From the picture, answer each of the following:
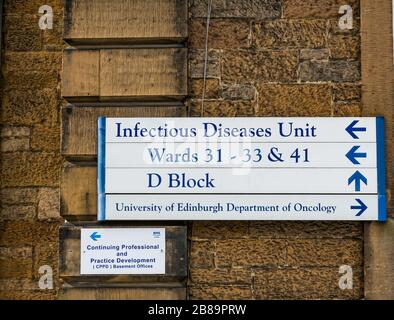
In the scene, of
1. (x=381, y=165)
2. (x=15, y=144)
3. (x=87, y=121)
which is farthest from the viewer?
(x=15, y=144)

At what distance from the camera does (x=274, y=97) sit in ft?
16.8

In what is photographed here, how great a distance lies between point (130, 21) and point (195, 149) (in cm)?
95

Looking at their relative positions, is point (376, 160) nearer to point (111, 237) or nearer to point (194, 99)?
point (194, 99)

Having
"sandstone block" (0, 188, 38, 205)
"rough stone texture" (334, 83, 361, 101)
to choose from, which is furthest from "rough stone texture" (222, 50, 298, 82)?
"sandstone block" (0, 188, 38, 205)

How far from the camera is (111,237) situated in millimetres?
5043

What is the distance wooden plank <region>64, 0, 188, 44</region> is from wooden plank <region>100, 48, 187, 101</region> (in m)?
0.09

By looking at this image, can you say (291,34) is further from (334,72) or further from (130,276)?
(130,276)

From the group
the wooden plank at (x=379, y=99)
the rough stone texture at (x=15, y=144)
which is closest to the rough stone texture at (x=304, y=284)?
the wooden plank at (x=379, y=99)

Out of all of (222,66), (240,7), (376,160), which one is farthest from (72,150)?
(376,160)

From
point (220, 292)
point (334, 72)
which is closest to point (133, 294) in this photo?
point (220, 292)

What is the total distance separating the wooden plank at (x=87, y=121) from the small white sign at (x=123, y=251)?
52 centimetres

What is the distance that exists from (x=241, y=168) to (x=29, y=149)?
1.43 m

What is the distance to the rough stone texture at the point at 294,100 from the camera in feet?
16.8

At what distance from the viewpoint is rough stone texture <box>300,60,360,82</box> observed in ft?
16.9
